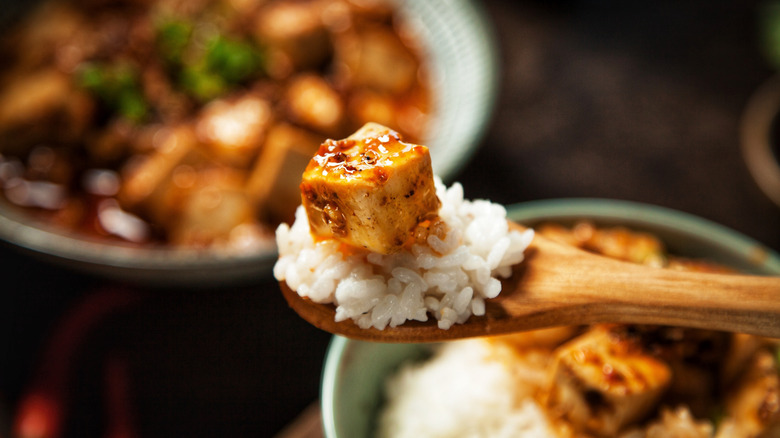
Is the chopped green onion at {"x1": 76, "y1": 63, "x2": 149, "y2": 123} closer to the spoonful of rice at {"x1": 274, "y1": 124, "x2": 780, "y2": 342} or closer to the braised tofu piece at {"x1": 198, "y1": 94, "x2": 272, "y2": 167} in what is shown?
the braised tofu piece at {"x1": 198, "y1": 94, "x2": 272, "y2": 167}

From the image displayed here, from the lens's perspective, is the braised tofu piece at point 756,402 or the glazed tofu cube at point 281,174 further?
the glazed tofu cube at point 281,174

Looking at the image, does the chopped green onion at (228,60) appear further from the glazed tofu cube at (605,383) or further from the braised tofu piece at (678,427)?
the braised tofu piece at (678,427)

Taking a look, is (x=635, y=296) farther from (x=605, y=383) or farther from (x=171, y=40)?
(x=171, y=40)

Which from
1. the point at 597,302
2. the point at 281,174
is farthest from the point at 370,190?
the point at 281,174

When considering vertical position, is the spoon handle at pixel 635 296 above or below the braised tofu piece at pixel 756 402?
above

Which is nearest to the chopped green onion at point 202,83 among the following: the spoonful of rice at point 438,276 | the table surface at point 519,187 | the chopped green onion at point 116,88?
the chopped green onion at point 116,88

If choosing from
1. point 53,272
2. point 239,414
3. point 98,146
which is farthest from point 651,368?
point 98,146

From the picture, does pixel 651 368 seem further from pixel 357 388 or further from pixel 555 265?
pixel 357 388
